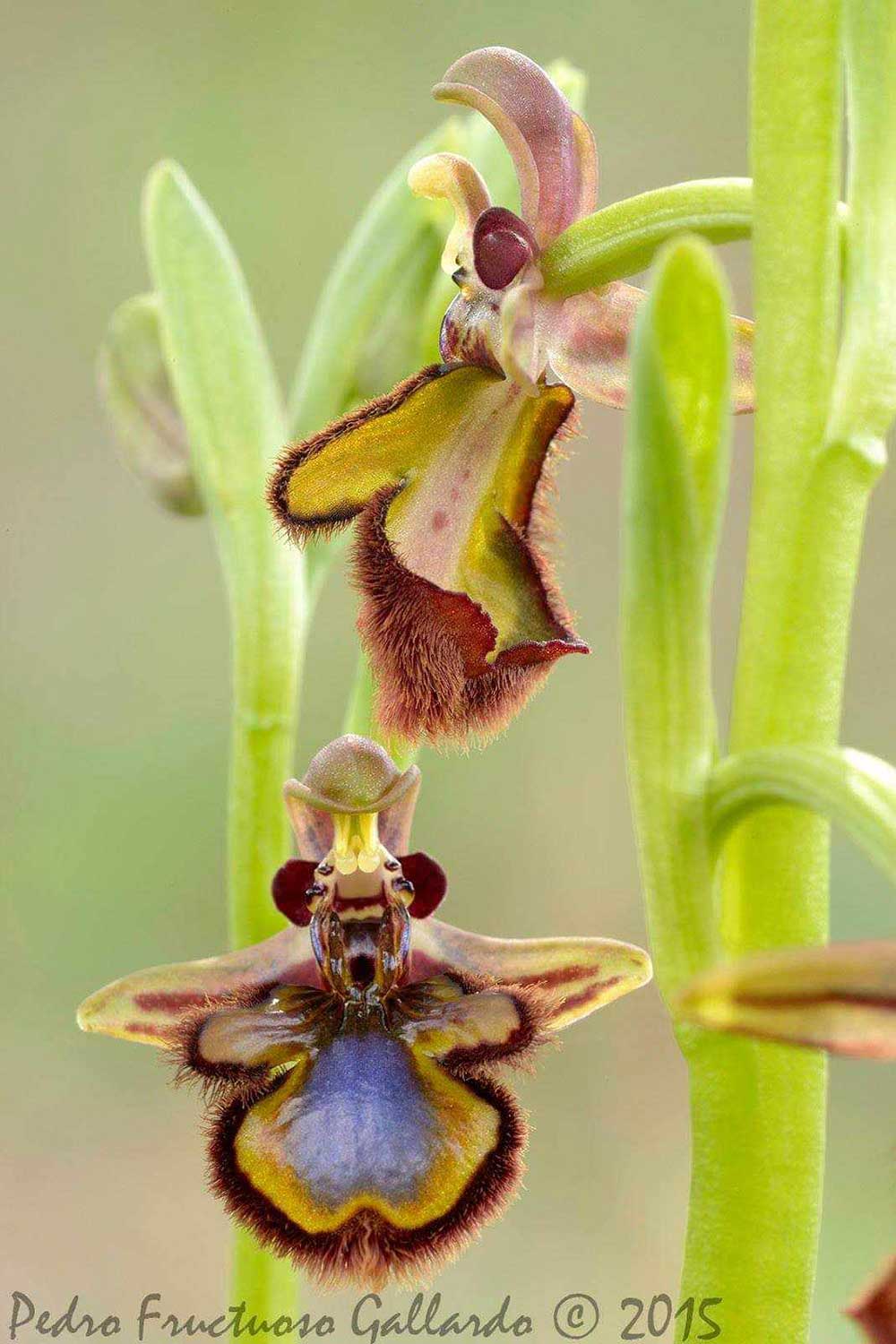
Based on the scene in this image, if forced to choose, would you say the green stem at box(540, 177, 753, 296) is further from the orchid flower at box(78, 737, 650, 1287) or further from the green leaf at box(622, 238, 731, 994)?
the orchid flower at box(78, 737, 650, 1287)

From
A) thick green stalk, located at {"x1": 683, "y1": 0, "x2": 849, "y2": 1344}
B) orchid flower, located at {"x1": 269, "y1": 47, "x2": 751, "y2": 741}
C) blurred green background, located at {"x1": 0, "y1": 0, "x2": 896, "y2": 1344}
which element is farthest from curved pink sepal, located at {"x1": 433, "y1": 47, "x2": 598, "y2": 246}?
blurred green background, located at {"x1": 0, "y1": 0, "x2": 896, "y2": 1344}

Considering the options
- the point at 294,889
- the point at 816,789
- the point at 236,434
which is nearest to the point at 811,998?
the point at 816,789

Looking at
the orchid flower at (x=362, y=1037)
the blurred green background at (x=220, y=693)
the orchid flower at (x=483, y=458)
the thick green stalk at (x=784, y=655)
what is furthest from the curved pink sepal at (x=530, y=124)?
the blurred green background at (x=220, y=693)

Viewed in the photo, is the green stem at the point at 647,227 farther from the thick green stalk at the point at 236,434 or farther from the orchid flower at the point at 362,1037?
the thick green stalk at the point at 236,434

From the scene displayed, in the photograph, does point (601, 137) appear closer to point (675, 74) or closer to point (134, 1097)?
point (675, 74)

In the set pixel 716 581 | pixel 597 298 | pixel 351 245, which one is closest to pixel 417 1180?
pixel 597 298

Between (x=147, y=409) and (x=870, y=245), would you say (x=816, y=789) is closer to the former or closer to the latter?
(x=870, y=245)
